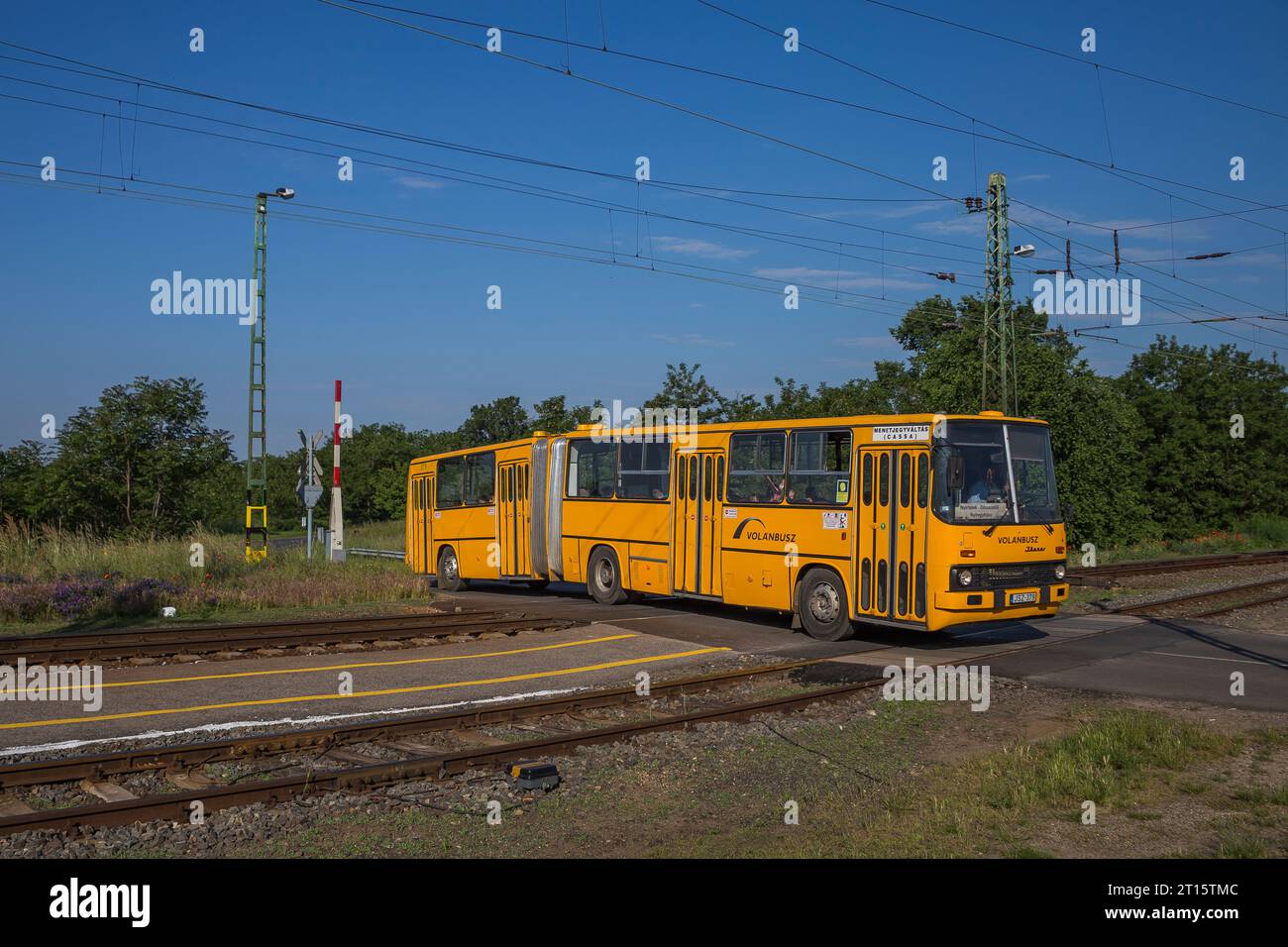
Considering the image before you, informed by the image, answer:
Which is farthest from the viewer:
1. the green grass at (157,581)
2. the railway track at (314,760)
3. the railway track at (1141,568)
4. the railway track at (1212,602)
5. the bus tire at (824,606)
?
the railway track at (1141,568)

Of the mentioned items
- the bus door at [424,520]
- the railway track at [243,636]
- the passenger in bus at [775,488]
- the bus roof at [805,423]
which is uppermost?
the bus roof at [805,423]

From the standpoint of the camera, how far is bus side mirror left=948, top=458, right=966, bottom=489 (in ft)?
44.2

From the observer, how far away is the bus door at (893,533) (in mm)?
13992

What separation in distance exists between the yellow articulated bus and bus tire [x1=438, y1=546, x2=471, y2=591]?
2666mm

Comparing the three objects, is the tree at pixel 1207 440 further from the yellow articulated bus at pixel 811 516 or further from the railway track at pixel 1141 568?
the yellow articulated bus at pixel 811 516

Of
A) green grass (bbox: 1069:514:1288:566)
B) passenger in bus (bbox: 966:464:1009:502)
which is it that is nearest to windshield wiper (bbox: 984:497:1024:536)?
passenger in bus (bbox: 966:464:1009:502)

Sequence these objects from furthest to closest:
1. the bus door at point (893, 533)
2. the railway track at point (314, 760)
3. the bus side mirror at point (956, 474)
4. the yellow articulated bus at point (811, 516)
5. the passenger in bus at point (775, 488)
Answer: the passenger in bus at point (775, 488)
the bus door at point (893, 533)
the yellow articulated bus at point (811, 516)
the bus side mirror at point (956, 474)
the railway track at point (314, 760)

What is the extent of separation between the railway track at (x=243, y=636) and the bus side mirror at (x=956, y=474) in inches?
268

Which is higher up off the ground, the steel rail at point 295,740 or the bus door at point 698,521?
the bus door at point 698,521

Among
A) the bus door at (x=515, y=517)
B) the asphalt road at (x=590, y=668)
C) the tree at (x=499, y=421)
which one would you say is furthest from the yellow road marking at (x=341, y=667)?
the tree at (x=499, y=421)

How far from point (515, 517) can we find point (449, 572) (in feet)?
11.6

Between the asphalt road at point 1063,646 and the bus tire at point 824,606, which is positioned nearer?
the asphalt road at point 1063,646

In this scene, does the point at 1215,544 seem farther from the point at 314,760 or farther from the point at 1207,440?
the point at 314,760
